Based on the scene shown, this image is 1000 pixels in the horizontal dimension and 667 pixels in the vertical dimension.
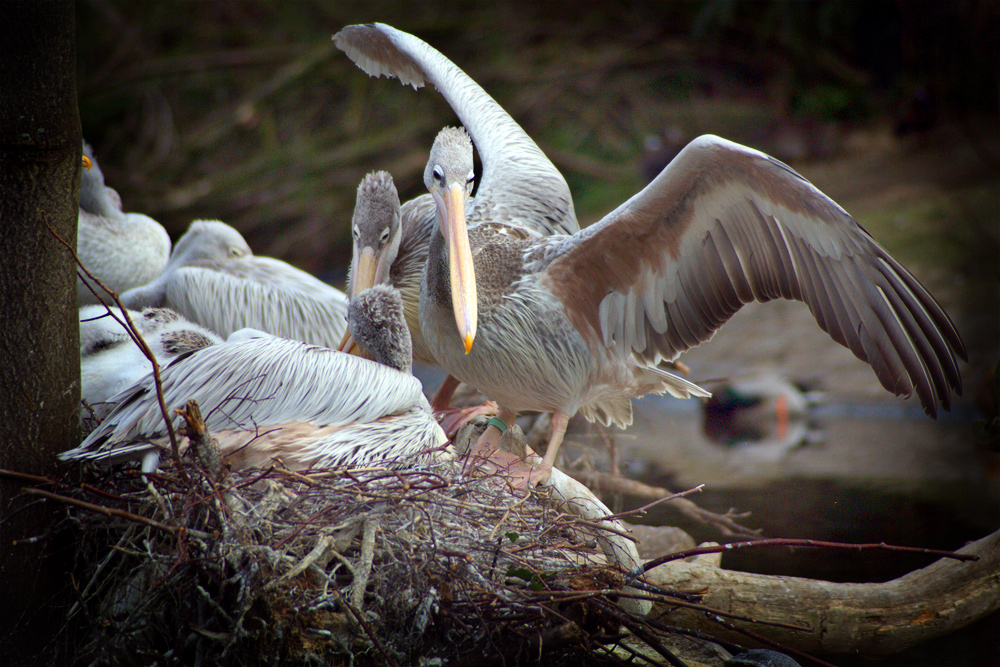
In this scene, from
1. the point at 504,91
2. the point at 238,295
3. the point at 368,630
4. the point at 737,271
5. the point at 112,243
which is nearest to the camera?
the point at 368,630

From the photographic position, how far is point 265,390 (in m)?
1.66

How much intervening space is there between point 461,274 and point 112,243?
1.37m

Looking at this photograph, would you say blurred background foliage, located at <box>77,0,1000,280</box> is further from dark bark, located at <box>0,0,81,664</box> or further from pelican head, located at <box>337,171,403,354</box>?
dark bark, located at <box>0,0,81,664</box>

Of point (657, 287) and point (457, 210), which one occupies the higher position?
point (457, 210)

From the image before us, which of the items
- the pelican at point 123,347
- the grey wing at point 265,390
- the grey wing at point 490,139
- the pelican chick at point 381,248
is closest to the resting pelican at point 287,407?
the grey wing at point 265,390

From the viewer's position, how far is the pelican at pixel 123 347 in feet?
6.26

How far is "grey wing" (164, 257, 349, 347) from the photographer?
2.38 m

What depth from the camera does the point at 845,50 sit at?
7.12 meters

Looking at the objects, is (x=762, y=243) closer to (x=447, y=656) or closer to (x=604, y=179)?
(x=447, y=656)

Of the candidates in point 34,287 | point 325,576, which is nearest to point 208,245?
point 34,287

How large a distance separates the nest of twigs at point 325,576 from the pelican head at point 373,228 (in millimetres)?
811

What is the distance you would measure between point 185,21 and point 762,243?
6070mm

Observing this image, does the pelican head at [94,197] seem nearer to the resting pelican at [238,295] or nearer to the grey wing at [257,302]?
the resting pelican at [238,295]

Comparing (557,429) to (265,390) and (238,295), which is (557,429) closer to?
(265,390)
